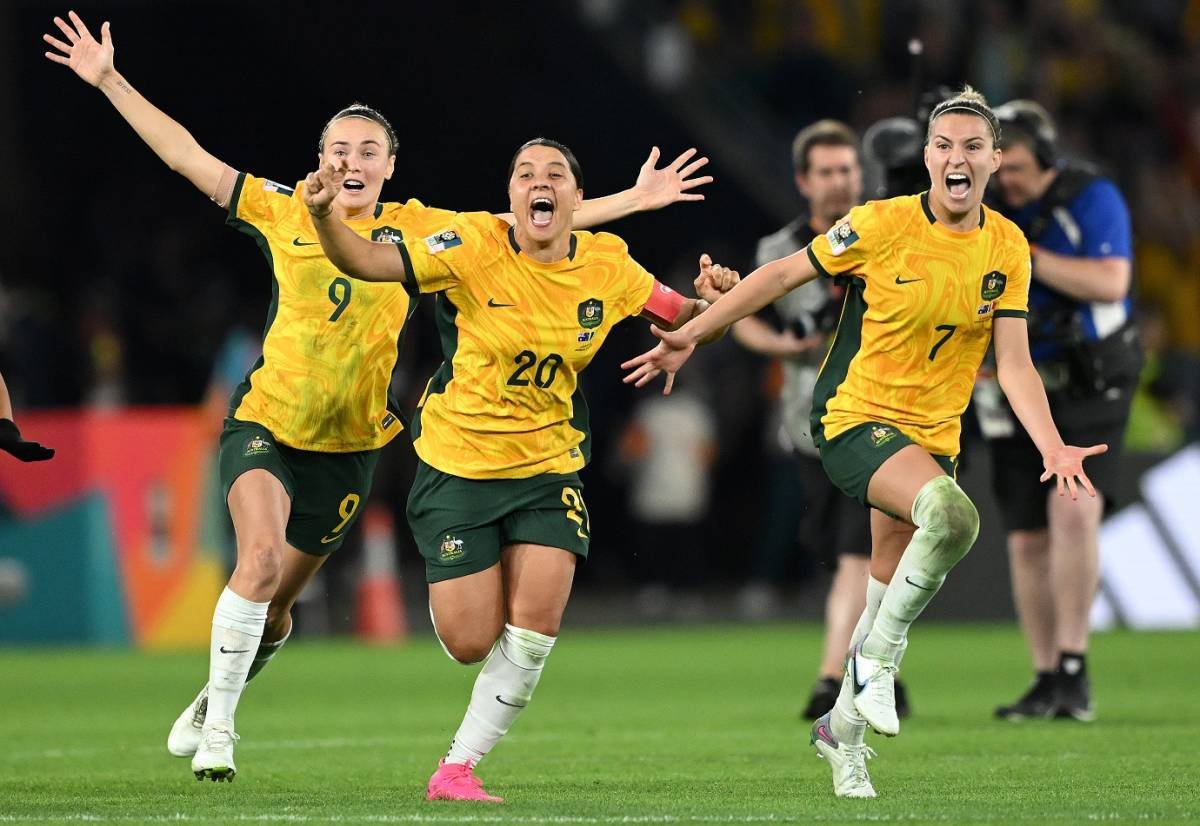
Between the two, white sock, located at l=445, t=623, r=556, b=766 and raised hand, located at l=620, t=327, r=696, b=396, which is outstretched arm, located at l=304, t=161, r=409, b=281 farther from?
white sock, located at l=445, t=623, r=556, b=766

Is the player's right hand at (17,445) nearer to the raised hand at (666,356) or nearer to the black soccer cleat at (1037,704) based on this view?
→ the raised hand at (666,356)

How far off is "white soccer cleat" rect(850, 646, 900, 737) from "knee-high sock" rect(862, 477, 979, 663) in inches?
1.4

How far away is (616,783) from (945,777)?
1144mm

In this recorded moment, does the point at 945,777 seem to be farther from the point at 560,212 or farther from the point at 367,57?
the point at 367,57

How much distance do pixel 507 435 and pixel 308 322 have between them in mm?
1039

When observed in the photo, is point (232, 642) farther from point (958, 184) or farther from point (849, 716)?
point (958, 184)

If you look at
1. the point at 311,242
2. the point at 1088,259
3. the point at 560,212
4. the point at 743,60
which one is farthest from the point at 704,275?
the point at 743,60

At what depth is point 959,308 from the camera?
7.34m

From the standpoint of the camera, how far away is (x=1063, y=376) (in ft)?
33.3

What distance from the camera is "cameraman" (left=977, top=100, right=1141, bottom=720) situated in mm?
9875

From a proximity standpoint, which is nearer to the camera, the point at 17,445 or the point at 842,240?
the point at 17,445

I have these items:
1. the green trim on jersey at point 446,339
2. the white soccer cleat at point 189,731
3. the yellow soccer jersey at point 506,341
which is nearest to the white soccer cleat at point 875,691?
the yellow soccer jersey at point 506,341

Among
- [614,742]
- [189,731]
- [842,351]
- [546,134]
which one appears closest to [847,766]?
[842,351]

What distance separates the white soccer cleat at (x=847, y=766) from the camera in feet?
23.1
